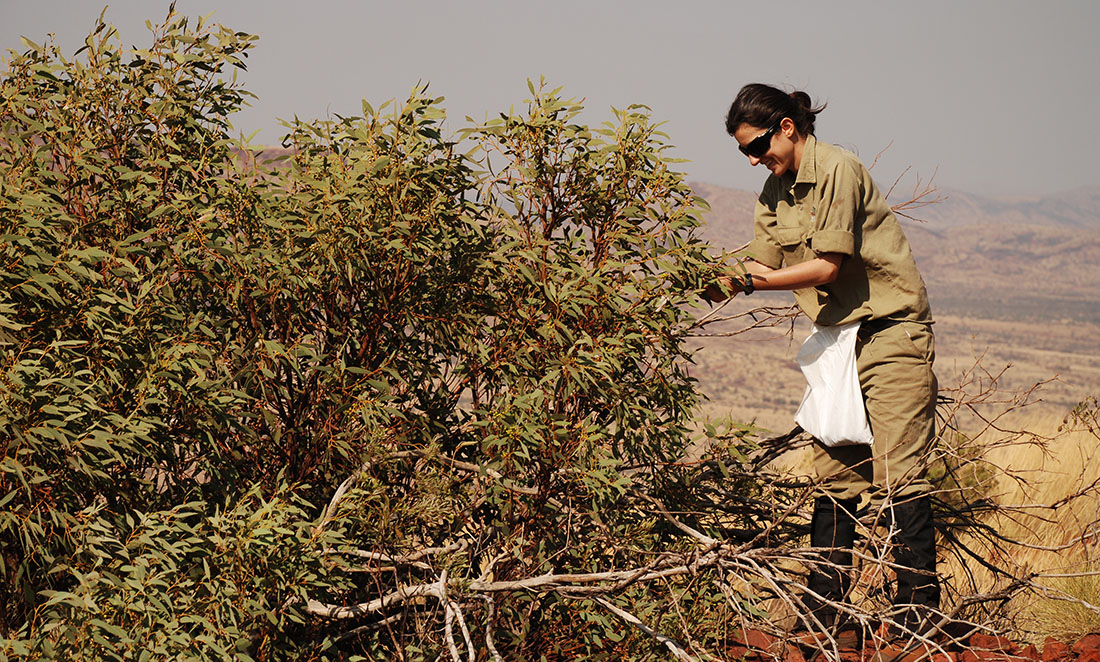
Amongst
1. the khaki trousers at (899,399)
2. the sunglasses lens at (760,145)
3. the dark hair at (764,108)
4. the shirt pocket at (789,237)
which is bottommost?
the khaki trousers at (899,399)

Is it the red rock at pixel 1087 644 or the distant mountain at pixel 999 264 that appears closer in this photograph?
the red rock at pixel 1087 644

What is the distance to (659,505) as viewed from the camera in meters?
2.76

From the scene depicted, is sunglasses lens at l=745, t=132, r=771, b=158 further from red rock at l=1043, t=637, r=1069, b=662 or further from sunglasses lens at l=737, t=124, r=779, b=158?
red rock at l=1043, t=637, r=1069, b=662

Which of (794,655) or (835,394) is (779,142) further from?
(794,655)

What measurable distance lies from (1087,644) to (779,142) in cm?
187

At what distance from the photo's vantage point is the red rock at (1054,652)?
292 cm

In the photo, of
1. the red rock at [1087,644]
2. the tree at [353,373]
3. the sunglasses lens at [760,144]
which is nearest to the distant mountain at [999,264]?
the red rock at [1087,644]

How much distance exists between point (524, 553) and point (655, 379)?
0.63 m

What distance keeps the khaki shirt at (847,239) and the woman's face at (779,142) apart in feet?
0.16

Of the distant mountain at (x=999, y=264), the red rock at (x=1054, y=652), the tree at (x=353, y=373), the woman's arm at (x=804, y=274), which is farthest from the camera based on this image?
the distant mountain at (x=999, y=264)

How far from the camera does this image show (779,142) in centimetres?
298

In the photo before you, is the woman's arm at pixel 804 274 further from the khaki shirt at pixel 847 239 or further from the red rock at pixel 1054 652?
the red rock at pixel 1054 652

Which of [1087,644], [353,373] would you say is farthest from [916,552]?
[353,373]

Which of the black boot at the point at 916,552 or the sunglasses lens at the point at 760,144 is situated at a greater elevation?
the sunglasses lens at the point at 760,144
